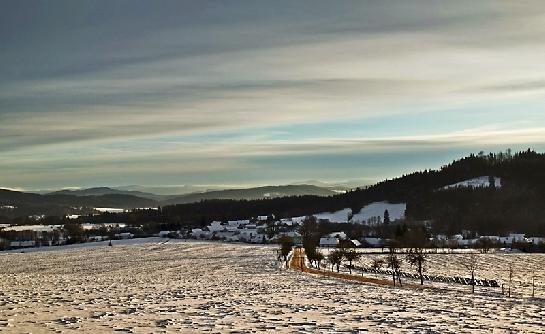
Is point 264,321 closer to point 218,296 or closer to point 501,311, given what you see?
point 218,296

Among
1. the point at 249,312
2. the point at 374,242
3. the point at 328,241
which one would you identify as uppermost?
the point at 249,312

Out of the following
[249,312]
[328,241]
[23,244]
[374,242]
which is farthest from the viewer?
[23,244]

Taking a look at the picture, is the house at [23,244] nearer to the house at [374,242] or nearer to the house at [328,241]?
the house at [328,241]

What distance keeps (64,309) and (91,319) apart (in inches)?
113

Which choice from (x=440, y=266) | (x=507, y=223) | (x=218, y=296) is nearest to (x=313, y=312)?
(x=218, y=296)

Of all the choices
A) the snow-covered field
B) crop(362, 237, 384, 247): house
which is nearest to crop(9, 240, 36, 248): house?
crop(362, 237, 384, 247): house

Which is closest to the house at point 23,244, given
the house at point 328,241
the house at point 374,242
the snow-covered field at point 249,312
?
the house at point 328,241

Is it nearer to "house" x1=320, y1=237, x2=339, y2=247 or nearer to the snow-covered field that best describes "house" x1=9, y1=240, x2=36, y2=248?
"house" x1=320, y1=237, x2=339, y2=247

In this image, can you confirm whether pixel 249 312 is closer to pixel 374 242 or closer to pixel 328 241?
pixel 328 241

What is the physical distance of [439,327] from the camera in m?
19.6

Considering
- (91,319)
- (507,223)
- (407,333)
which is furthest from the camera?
(507,223)

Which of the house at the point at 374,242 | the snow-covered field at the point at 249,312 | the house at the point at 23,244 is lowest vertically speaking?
the house at the point at 23,244

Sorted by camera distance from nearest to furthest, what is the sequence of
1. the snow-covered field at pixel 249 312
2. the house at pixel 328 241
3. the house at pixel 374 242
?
the snow-covered field at pixel 249 312 < the house at pixel 328 241 < the house at pixel 374 242

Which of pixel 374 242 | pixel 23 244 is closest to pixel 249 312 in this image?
pixel 374 242
